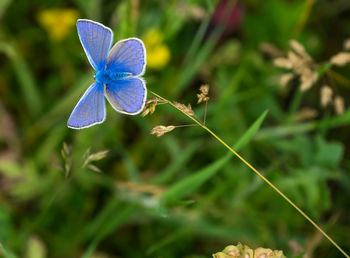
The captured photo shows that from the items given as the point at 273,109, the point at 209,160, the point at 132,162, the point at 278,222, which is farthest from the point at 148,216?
the point at 273,109

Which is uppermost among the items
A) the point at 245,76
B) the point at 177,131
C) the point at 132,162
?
the point at 245,76

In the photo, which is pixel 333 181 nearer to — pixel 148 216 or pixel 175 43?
pixel 148 216

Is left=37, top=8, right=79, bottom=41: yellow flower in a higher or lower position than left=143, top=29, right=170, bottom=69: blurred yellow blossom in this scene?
higher

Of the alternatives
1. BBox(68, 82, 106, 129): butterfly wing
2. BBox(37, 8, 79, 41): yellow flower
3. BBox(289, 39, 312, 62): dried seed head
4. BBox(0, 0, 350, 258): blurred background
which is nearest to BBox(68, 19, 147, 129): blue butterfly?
BBox(68, 82, 106, 129): butterfly wing

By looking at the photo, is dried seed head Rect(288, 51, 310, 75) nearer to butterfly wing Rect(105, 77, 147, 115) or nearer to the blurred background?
the blurred background

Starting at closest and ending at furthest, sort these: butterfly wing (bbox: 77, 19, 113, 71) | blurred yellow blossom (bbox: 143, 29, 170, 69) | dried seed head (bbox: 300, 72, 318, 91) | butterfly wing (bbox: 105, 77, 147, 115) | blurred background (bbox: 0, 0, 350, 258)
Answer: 1. butterfly wing (bbox: 105, 77, 147, 115)
2. butterfly wing (bbox: 77, 19, 113, 71)
3. dried seed head (bbox: 300, 72, 318, 91)
4. blurred background (bbox: 0, 0, 350, 258)
5. blurred yellow blossom (bbox: 143, 29, 170, 69)

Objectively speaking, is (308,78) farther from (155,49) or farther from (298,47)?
(155,49)

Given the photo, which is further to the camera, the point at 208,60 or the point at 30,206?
the point at 208,60
